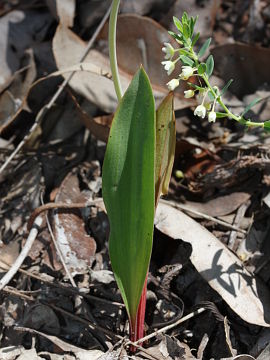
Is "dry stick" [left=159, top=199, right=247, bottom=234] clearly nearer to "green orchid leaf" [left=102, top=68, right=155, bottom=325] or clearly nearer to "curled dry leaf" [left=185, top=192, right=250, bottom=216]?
"curled dry leaf" [left=185, top=192, right=250, bottom=216]

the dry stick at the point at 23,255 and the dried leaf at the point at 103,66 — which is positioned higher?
the dried leaf at the point at 103,66

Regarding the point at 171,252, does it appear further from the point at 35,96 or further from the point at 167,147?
the point at 35,96

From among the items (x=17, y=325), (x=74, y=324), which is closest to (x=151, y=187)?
(x=74, y=324)

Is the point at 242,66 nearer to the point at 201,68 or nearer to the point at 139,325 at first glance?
the point at 201,68

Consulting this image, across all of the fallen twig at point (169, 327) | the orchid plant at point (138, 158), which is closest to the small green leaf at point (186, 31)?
the orchid plant at point (138, 158)

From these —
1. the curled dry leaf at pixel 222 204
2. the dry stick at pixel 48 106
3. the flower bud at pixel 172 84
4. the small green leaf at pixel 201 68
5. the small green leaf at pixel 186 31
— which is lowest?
the curled dry leaf at pixel 222 204

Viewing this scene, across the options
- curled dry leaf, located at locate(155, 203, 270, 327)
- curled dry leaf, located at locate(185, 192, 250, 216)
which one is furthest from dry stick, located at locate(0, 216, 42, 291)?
curled dry leaf, located at locate(185, 192, 250, 216)

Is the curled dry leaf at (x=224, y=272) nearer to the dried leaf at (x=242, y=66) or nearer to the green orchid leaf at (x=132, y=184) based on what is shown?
the green orchid leaf at (x=132, y=184)

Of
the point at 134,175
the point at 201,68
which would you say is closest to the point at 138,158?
the point at 134,175

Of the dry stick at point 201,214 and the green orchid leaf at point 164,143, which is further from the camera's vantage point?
the dry stick at point 201,214
